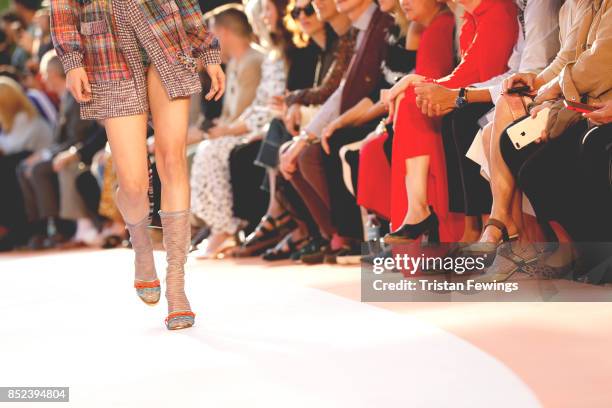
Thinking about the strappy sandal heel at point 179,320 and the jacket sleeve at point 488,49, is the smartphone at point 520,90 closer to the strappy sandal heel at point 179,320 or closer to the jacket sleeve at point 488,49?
the jacket sleeve at point 488,49

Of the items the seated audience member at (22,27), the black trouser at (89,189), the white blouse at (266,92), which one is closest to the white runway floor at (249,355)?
the white blouse at (266,92)

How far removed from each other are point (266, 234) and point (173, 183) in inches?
97.3

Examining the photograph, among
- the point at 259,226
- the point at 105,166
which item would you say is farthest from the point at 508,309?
the point at 105,166

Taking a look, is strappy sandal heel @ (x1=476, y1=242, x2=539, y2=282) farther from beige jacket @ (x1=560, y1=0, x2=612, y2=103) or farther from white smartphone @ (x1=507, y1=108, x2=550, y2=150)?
beige jacket @ (x1=560, y1=0, x2=612, y2=103)

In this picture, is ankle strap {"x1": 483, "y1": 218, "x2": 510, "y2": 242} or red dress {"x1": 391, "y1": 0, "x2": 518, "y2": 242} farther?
red dress {"x1": 391, "y1": 0, "x2": 518, "y2": 242}

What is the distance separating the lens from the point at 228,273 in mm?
4582

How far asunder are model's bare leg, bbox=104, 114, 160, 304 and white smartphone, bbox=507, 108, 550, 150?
43.6 inches

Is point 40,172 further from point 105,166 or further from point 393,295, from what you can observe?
point 393,295

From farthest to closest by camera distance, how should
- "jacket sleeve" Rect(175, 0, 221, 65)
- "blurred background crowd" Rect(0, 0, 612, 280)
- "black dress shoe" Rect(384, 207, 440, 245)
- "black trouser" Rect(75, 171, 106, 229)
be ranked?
"black trouser" Rect(75, 171, 106, 229)
"black dress shoe" Rect(384, 207, 440, 245)
"blurred background crowd" Rect(0, 0, 612, 280)
"jacket sleeve" Rect(175, 0, 221, 65)

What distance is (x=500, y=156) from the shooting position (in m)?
3.22

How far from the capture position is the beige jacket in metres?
3.00

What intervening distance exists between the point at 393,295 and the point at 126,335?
936 millimetres

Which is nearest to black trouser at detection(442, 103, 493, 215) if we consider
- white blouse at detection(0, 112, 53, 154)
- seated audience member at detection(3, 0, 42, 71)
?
white blouse at detection(0, 112, 53, 154)

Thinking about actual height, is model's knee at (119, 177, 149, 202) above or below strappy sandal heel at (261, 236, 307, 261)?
above
